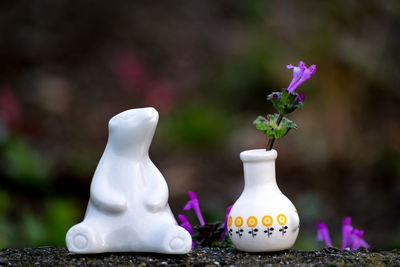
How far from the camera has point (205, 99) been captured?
682 centimetres

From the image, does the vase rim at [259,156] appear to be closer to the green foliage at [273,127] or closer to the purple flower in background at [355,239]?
the green foliage at [273,127]

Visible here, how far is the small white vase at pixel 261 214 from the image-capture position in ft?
6.76

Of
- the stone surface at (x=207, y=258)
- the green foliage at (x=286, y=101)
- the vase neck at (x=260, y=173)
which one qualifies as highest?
the green foliage at (x=286, y=101)

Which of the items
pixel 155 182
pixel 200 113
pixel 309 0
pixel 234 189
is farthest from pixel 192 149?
pixel 155 182

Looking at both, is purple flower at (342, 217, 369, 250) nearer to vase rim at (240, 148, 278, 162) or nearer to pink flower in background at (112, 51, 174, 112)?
vase rim at (240, 148, 278, 162)

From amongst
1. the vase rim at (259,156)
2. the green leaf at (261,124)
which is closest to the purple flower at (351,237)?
the vase rim at (259,156)

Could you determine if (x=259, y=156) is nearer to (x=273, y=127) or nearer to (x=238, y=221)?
(x=273, y=127)

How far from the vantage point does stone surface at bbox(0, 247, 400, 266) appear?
1.99m

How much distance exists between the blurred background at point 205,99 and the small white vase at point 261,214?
2181mm

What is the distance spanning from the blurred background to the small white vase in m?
2.18

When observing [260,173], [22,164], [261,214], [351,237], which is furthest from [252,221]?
[22,164]

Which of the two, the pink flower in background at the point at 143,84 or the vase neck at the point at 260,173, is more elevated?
the pink flower in background at the point at 143,84

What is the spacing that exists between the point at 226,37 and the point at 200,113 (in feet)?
6.97

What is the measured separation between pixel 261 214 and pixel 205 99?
15.8 feet
